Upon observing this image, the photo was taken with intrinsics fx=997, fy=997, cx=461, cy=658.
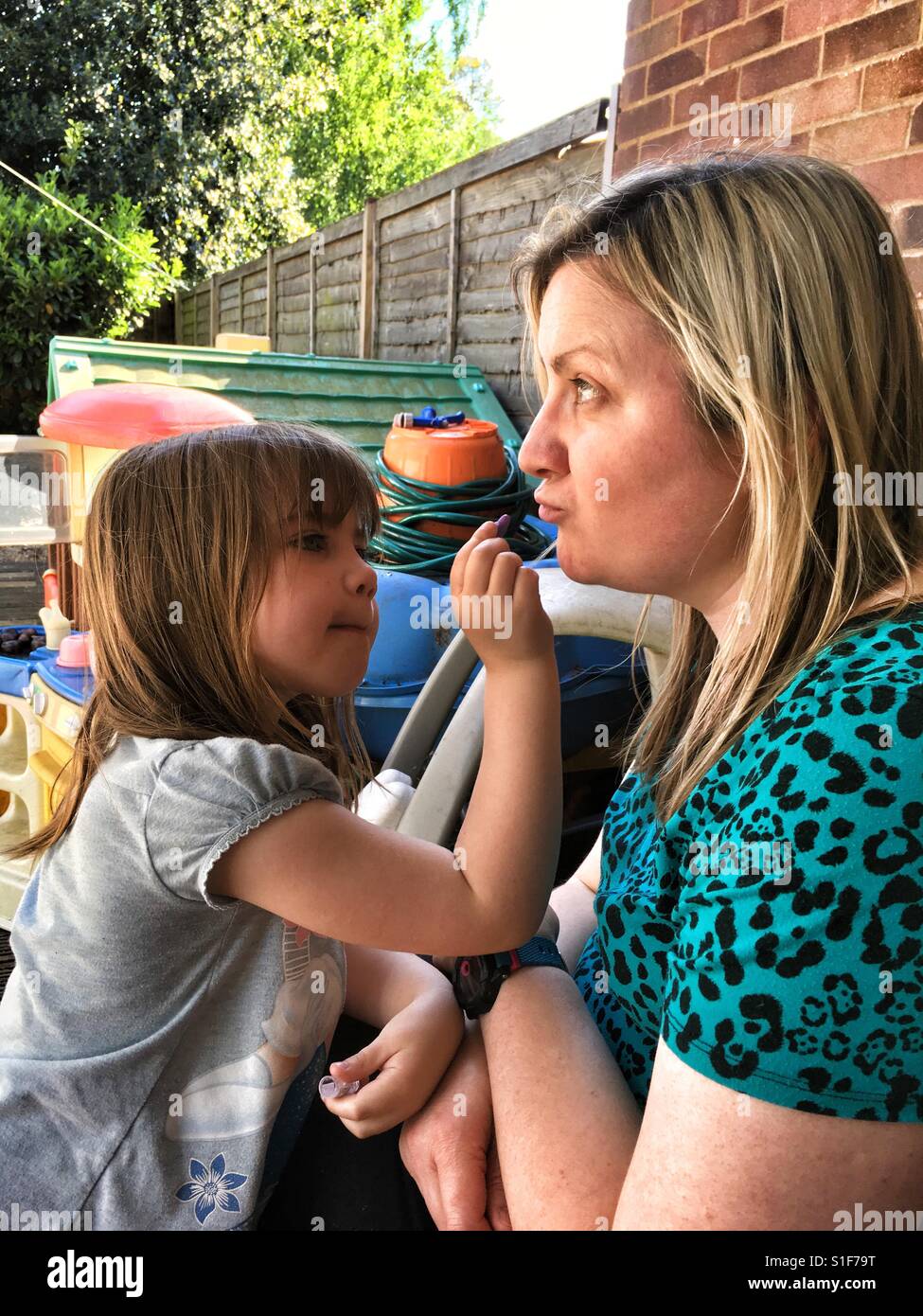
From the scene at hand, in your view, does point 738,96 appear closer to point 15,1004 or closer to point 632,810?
point 632,810

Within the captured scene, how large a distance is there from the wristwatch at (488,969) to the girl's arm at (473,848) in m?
0.08

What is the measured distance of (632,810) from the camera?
116 cm

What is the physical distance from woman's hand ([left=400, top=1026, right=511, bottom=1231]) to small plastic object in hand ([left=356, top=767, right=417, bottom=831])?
66cm

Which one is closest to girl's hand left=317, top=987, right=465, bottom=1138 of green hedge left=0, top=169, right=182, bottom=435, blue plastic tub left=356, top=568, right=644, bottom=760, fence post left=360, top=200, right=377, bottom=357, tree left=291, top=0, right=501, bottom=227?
blue plastic tub left=356, top=568, right=644, bottom=760

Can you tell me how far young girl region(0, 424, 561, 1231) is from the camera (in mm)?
980

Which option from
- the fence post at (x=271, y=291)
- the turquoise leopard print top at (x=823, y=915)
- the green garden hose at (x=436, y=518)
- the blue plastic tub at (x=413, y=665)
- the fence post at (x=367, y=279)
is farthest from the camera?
the fence post at (x=271, y=291)

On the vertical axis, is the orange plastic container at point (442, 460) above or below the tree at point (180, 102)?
below

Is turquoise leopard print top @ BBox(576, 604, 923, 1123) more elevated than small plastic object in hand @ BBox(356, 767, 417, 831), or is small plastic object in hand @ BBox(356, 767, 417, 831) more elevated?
turquoise leopard print top @ BBox(576, 604, 923, 1123)

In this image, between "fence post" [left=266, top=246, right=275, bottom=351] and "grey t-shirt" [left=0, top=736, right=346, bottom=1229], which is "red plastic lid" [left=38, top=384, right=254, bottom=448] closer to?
"grey t-shirt" [left=0, top=736, right=346, bottom=1229]

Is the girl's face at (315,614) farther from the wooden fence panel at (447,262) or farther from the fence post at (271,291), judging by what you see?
the fence post at (271,291)

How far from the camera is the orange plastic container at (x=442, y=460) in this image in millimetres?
3340

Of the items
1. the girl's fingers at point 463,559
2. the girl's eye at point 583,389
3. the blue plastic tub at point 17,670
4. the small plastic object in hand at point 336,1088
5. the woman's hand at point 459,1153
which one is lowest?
the blue plastic tub at point 17,670

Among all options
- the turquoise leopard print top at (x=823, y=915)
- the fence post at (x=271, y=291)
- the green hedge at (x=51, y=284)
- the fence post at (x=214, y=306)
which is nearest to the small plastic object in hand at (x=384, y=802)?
the turquoise leopard print top at (x=823, y=915)
